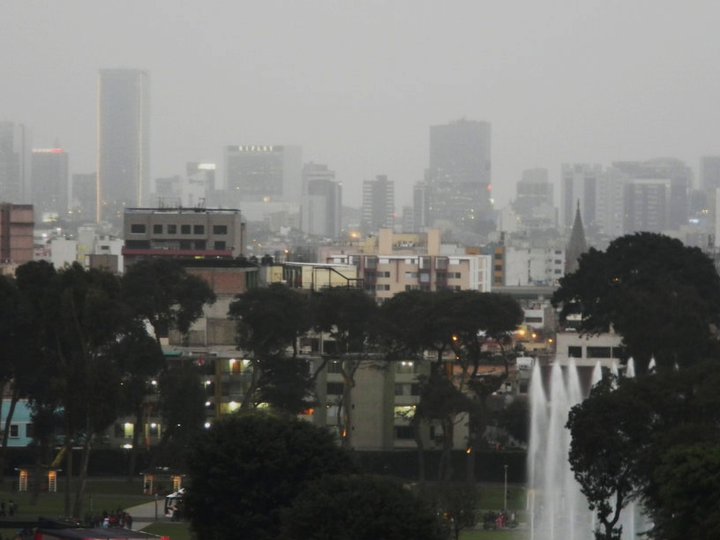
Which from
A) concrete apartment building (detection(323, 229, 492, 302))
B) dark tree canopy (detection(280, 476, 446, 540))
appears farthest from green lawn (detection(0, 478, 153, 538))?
concrete apartment building (detection(323, 229, 492, 302))

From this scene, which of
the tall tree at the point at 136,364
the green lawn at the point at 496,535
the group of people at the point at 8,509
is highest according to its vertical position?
the tall tree at the point at 136,364

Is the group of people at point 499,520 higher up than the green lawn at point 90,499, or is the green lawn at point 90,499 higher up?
the green lawn at point 90,499

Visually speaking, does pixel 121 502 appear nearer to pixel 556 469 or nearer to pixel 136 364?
pixel 136 364

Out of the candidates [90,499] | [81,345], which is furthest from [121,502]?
[81,345]

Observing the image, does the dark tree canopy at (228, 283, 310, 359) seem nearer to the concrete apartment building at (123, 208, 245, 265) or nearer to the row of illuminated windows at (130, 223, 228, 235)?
the concrete apartment building at (123, 208, 245, 265)

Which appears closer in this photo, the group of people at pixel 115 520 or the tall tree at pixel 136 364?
the group of people at pixel 115 520

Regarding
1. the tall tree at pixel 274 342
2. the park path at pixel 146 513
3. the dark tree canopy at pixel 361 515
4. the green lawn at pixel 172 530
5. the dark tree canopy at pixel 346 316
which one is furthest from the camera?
the dark tree canopy at pixel 346 316

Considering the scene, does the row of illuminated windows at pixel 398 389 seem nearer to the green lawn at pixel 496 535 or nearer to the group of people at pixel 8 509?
the green lawn at pixel 496 535

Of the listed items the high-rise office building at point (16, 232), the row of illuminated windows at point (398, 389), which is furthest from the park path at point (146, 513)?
the high-rise office building at point (16, 232)
